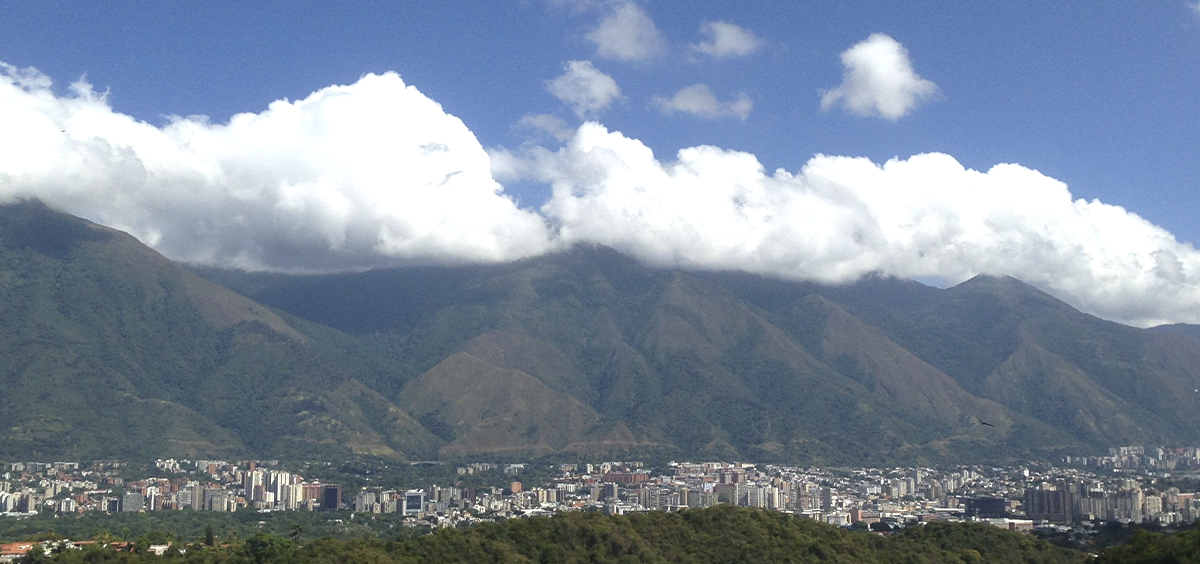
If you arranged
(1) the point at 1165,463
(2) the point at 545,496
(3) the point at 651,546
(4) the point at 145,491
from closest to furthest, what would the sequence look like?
(3) the point at 651,546 < (1) the point at 1165,463 < (4) the point at 145,491 < (2) the point at 545,496

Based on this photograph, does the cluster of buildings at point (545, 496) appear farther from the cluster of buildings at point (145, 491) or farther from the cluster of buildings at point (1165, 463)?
the cluster of buildings at point (1165, 463)

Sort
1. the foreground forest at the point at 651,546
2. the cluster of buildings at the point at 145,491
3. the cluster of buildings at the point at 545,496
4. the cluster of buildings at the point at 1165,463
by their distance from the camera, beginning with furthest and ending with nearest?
the cluster of buildings at the point at 145,491 < the cluster of buildings at the point at 1165,463 < the cluster of buildings at the point at 545,496 < the foreground forest at the point at 651,546

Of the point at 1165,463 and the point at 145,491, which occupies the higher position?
the point at 1165,463

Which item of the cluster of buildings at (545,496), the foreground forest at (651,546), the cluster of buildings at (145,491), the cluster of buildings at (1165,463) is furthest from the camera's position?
the cluster of buildings at (145,491)

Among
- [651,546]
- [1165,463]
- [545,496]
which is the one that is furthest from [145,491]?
[1165,463]

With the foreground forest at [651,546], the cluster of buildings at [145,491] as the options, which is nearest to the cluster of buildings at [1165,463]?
the foreground forest at [651,546]

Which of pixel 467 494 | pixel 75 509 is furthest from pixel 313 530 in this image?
pixel 467 494

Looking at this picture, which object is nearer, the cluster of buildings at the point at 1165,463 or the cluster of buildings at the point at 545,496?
the cluster of buildings at the point at 545,496

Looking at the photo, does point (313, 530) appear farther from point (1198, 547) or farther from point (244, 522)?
point (1198, 547)

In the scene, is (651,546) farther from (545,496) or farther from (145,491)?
(145,491)
